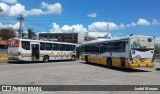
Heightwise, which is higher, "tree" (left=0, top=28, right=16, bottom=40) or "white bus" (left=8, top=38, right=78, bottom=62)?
"tree" (left=0, top=28, right=16, bottom=40)

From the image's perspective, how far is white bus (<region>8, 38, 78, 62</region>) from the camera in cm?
3203

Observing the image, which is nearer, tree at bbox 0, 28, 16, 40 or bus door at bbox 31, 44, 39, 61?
bus door at bbox 31, 44, 39, 61

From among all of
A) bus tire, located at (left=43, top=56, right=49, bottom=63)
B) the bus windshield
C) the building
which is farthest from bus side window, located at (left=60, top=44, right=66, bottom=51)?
the building

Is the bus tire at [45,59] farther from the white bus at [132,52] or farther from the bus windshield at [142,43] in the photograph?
the bus windshield at [142,43]

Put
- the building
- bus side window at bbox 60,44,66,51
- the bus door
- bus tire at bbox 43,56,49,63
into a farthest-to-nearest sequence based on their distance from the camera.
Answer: the building, bus side window at bbox 60,44,66,51, bus tire at bbox 43,56,49,63, the bus door

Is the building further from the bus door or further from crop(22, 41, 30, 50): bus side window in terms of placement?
crop(22, 41, 30, 50): bus side window

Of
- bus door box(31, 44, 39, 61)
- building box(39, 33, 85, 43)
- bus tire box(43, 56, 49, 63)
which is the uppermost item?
building box(39, 33, 85, 43)

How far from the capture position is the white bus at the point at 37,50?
32031mm

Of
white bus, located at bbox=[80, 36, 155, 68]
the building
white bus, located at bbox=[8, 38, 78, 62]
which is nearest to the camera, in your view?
white bus, located at bbox=[80, 36, 155, 68]

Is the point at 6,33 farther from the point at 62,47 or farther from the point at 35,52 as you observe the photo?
the point at 35,52

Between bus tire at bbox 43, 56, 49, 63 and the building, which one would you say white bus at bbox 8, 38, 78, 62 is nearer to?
bus tire at bbox 43, 56, 49, 63

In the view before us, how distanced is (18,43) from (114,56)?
11.8 metres

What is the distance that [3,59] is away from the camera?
1511 inches

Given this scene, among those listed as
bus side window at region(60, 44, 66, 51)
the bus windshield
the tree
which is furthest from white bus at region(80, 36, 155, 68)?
the tree
